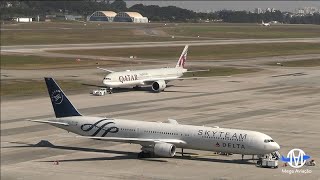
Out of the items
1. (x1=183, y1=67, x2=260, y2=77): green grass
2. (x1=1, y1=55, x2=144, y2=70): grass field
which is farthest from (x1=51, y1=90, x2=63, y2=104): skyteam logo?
(x1=183, y1=67, x2=260, y2=77): green grass

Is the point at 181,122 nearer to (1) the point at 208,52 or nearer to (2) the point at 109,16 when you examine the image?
(2) the point at 109,16

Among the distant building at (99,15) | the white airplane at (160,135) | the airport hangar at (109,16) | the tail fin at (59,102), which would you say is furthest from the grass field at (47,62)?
the distant building at (99,15)

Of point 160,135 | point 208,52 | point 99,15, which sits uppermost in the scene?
point 99,15

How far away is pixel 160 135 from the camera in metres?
40.3

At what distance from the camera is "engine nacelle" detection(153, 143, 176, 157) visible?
3944cm

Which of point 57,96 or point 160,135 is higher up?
point 57,96

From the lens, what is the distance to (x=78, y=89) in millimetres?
88062

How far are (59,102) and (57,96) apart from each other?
0.49m

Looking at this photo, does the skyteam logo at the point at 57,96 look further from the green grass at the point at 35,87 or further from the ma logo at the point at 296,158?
the green grass at the point at 35,87

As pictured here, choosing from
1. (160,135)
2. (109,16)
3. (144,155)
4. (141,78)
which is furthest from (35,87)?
(160,135)

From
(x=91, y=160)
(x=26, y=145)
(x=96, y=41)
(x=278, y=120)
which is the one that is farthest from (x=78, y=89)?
(x=96, y=41)

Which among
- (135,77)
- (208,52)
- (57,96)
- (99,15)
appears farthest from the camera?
(208,52)

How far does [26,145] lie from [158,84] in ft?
141

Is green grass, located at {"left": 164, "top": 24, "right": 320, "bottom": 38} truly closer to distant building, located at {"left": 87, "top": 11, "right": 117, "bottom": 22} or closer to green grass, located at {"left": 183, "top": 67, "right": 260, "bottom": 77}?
green grass, located at {"left": 183, "top": 67, "right": 260, "bottom": 77}
